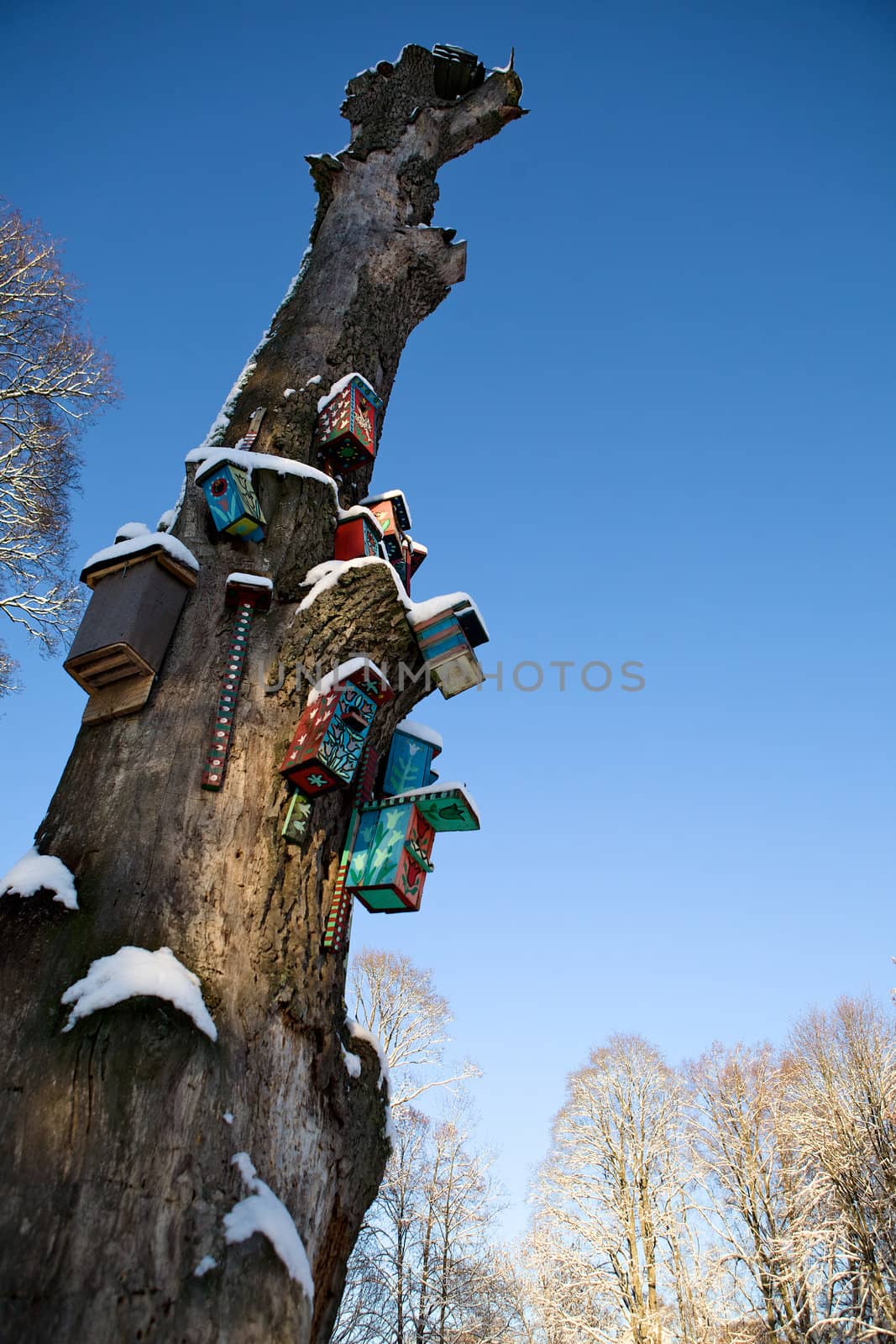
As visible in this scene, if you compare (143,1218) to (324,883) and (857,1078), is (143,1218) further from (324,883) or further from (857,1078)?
(857,1078)

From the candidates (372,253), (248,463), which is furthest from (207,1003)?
(372,253)

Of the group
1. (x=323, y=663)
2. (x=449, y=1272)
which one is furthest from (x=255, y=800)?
(x=449, y=1272)

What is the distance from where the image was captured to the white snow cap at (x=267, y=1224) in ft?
7.20

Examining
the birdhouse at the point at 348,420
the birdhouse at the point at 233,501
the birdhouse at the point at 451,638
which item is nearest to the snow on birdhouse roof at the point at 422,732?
the birdhouse at the point at 451,638

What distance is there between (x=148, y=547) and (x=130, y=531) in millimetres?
407

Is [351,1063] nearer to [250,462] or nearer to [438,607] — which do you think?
[438,607]

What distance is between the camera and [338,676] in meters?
3.35

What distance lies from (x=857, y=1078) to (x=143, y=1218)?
16709 mm

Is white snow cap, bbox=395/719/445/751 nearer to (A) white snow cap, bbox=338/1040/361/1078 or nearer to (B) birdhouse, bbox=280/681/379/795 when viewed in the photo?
(B) birdhouse, bbox=280/681/379/795

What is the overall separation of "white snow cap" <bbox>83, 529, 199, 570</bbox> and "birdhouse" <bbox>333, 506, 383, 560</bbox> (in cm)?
81

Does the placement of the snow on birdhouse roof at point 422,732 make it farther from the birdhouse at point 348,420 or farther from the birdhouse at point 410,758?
the birdhouse at point 348,420

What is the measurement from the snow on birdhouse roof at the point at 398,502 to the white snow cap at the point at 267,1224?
3.65 m

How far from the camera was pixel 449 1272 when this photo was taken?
46.7ft

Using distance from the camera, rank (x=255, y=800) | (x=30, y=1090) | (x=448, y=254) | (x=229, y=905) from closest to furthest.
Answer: (x=30, y=1090) → (x=229, y=905) → (x=255, y=800) → (x=448, y=254)
